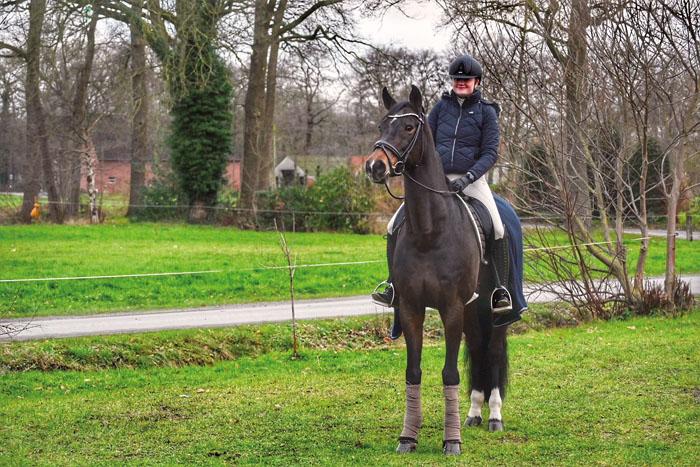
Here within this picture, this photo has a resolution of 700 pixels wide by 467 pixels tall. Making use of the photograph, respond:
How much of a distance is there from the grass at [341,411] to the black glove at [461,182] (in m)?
2.15

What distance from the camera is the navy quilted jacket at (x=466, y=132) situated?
23.2 ft

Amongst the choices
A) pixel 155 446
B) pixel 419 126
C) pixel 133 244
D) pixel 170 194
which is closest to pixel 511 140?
pixel 419 126

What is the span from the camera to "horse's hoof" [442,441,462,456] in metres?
6.48

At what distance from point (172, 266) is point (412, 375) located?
481 inches

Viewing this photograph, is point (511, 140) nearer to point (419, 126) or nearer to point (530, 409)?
point (530, 409)

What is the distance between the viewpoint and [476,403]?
770 cm

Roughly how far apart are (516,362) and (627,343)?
2070mm

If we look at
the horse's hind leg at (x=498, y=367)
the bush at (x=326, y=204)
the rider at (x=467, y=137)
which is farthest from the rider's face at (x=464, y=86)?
the bush at (x=326, y=204)

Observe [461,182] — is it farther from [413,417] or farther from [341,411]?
[341,411]

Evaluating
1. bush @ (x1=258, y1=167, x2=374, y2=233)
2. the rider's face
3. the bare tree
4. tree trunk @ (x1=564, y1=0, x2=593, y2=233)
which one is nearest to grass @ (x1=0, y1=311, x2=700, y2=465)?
the rider's face

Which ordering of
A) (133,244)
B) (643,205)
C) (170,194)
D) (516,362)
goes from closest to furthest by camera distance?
(516,362) → (643,205) → (133,244) → (170,194)

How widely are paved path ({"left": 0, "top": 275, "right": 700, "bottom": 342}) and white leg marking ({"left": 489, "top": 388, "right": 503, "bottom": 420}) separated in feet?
15.6

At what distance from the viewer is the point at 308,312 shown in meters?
14.2

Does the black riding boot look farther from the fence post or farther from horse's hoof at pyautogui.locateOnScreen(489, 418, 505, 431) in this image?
the fence post
